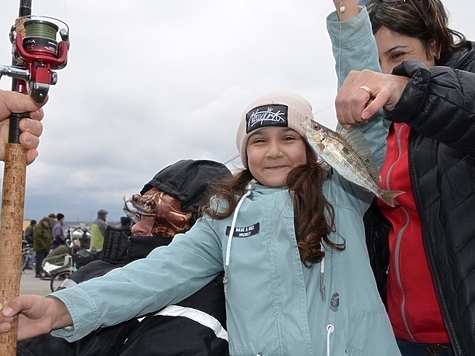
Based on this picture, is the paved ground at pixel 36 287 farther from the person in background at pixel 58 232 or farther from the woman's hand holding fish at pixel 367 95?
the woman's hand holding fish at pixel 367 95

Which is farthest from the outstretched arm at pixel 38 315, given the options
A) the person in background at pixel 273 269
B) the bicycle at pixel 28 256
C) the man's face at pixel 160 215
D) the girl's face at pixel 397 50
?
the bicycle at pixel 28 256

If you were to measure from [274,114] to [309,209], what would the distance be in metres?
0.66

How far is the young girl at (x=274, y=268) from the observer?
2.68 m

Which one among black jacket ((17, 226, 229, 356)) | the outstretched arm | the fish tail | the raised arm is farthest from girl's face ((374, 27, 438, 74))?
the outstretched arm

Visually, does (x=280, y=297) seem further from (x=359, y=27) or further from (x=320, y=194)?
(x=359, y=27)

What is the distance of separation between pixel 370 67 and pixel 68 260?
15.3 meters

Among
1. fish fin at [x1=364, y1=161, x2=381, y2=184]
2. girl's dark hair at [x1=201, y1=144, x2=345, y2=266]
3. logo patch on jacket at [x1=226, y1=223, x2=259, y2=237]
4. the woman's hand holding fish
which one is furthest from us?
logo patch on jacket at [x1=226, y1=223, x2=259, y2=237]

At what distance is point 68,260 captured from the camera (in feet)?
54.4

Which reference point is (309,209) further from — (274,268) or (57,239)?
(57,239)

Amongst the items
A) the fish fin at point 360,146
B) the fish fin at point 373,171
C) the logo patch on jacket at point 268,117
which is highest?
the logo patch on jacket at point 268,117

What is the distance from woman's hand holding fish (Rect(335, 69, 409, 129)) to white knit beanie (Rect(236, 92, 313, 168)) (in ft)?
2.88

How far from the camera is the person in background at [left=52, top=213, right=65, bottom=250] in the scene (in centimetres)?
2336

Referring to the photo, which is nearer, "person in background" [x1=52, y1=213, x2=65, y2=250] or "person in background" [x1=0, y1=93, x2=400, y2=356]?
"person in background" [x1=0, y1=93, x2=400, y2=356]

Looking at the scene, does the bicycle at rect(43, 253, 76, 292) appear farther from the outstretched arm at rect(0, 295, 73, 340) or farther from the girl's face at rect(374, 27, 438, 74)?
the girl's face at rect(374, 27, 438, 74)
